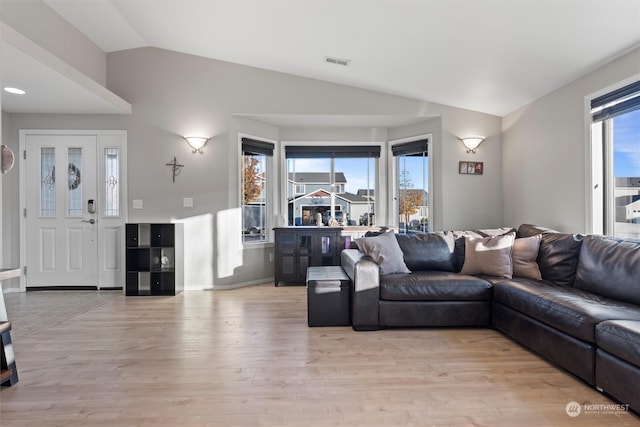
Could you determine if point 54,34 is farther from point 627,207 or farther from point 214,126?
point 627,207

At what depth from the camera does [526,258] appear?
3.21 meters

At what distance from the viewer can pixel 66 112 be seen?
4555mm

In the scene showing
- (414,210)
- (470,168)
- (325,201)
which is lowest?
(414,210)

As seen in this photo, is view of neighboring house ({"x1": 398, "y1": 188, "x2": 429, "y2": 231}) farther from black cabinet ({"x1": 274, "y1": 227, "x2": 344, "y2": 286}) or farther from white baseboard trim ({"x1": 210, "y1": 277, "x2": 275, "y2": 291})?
white baseboard trim ({"x1": 210, "y1": 277, "x2": 275, "y2": 291})

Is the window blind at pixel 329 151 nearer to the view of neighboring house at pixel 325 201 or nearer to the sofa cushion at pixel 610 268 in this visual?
the view of neighboring house at pixel 325 201

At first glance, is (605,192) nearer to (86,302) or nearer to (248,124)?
(248,124)

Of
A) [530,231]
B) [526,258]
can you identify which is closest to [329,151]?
[530,231]

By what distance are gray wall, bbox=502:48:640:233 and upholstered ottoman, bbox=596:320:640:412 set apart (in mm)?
1812

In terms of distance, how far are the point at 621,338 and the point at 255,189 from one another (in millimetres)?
4436

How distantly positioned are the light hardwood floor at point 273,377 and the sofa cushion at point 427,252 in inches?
28.5

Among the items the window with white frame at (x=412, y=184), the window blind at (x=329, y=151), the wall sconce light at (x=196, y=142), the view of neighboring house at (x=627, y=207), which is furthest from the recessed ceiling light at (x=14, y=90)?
the view of neighboring house at (x=627, y=207)

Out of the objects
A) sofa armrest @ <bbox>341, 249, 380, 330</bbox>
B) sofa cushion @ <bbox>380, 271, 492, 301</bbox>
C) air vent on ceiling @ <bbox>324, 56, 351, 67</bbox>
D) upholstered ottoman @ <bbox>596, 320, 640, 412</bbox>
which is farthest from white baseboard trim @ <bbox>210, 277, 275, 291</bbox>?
upholstered ottoman @ <bbox>596, 320, 640, 412</bbox>

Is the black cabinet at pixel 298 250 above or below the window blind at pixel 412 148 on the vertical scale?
below

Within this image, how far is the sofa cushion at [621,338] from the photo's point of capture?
1722 mm
